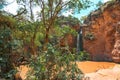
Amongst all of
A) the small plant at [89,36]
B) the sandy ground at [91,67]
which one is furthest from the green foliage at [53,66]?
the small plant at [89,36]

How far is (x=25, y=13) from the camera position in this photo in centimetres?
844

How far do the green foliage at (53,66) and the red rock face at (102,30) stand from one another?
54.1 ft

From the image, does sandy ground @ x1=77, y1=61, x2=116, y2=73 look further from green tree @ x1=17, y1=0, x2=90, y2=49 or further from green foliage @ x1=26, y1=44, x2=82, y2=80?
green foliage @ x1=26, y1=44, x2=82, y2=80

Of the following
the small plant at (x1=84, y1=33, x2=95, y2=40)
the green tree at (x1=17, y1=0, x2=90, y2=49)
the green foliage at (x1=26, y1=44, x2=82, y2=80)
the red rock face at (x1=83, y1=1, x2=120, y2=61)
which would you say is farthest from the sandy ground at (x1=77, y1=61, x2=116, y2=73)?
the green foliage at (x1=26, y1=44, x2=82, y2=80)

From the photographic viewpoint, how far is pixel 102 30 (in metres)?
23.8

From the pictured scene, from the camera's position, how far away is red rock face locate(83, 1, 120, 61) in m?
22.2

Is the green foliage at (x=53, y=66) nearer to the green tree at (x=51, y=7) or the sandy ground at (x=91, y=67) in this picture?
the green tree at (x=51, y=7)

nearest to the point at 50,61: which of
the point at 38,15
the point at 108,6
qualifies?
the point at 38,15

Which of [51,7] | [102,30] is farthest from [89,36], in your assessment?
[51,7]

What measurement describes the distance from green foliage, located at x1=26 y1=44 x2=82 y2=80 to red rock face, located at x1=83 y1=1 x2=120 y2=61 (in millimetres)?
16491

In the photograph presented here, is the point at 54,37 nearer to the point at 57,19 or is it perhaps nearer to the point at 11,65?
the point at 57,19

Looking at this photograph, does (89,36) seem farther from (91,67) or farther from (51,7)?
(51,7)

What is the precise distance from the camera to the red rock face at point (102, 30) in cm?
2225

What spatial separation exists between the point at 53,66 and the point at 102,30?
18.3 meters
